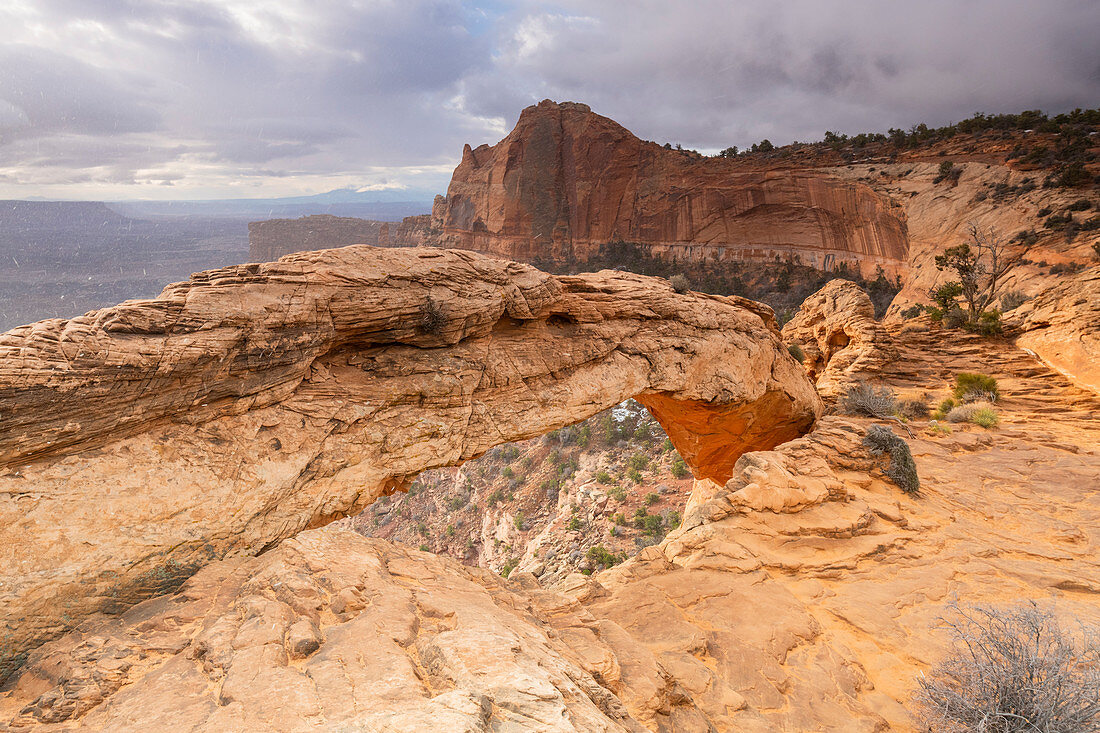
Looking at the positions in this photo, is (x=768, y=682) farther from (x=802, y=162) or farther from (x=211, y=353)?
(x=802, y=162)

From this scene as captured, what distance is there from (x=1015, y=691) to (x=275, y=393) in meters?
8.70

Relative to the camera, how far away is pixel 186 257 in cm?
7300

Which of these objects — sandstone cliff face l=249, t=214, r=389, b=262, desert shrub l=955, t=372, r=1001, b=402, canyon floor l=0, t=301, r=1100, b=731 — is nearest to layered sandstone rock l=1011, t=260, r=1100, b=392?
desert shrub l=955, t=372, r=1001, b=402

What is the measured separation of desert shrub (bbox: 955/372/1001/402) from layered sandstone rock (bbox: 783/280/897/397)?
2.21 metres

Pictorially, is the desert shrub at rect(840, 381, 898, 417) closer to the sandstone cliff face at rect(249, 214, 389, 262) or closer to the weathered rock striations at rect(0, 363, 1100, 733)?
the weathered rock striations at rect(0, 363, 1100, 733)

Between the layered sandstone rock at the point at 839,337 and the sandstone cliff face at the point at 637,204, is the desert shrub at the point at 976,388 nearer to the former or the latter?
the layered sandstone rock at the point at 839,337

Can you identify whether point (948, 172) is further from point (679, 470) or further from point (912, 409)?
point (679, 470)

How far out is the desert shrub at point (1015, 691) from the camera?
399 centimetres

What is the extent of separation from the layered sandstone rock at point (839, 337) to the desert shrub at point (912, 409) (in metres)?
1.57

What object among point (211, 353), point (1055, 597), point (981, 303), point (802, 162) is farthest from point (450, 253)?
point (802, 162)

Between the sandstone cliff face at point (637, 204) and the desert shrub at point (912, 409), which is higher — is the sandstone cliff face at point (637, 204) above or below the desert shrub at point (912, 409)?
above

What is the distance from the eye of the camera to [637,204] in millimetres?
59719

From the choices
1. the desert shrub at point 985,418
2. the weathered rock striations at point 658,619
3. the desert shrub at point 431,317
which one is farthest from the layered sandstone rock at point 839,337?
the desert shrub at point 431,317

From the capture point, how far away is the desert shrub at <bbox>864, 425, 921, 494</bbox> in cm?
936
